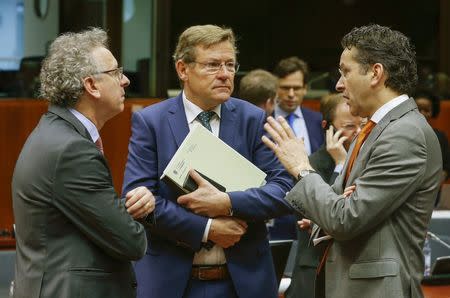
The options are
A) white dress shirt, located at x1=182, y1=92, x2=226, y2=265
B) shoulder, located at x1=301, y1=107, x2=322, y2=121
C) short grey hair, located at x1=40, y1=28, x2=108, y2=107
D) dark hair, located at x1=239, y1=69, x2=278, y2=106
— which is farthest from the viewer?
shoulder, located at x1=301, y1=107, x2=322, y2=121

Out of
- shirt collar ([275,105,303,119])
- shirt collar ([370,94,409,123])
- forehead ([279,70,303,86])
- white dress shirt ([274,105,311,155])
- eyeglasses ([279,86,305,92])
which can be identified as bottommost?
white dress shirt ([274,105,311,155])

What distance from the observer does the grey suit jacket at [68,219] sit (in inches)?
107

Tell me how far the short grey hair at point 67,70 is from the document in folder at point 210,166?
15.5 inches

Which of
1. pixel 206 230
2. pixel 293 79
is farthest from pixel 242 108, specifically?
pixel 293 79

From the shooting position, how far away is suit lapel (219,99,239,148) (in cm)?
329

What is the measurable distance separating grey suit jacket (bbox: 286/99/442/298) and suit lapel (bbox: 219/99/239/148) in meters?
0.45

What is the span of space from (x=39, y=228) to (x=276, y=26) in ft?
29.6

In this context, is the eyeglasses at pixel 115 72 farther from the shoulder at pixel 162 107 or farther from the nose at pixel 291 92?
the nose at pixel 291 92

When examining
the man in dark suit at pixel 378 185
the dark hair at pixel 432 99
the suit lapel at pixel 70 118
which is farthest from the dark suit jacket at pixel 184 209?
the dark hair at pixel 432 99

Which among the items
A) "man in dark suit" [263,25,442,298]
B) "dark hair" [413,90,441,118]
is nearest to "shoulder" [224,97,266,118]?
"man in dark suit" [263,25,442,298]

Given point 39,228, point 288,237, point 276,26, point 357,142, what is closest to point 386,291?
point 357,142

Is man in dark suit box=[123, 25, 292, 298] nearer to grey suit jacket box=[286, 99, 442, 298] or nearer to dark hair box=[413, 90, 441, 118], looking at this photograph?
grey suit jacket box=[286, 99, 442, 298]

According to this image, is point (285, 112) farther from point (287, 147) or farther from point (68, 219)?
point (68, 219)

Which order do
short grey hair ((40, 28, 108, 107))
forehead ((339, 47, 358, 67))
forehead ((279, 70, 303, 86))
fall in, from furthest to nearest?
forehead ((279, 70, 303, 86)), forehead ((339, 47, 358, 67)), short grey hair ((40, 28, 108, 107))
